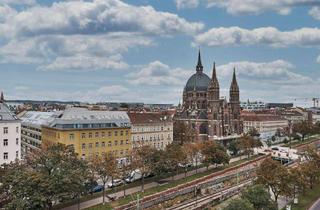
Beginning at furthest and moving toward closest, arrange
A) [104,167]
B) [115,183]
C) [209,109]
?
[209,109], [115,183], [104,167]

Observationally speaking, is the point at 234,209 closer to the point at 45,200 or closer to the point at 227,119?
the point at 45,200

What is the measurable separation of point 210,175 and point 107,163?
29.8 metres

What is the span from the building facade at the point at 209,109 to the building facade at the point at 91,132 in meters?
57.1

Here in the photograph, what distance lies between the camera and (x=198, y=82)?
168375 millimetres

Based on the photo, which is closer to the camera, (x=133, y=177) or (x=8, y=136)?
(x=8, y=136)

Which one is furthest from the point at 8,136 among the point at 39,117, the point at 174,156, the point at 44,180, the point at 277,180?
the point at 277,180

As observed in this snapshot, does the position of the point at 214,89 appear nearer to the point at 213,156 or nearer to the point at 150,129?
the point at 150,129

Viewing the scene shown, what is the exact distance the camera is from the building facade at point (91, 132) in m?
87.9

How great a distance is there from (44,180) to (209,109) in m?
106

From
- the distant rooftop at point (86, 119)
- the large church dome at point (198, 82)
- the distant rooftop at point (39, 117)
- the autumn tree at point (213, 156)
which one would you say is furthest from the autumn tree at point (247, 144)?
the distant rooftop at point (39, 117)

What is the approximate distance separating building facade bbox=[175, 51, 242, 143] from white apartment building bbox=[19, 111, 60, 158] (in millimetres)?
64038

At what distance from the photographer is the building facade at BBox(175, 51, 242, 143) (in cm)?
15075

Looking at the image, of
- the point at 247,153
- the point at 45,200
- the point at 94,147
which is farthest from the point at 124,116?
the point at 45,200

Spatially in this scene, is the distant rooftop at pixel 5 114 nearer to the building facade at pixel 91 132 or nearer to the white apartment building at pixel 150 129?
the building facade at pixel 91 132
